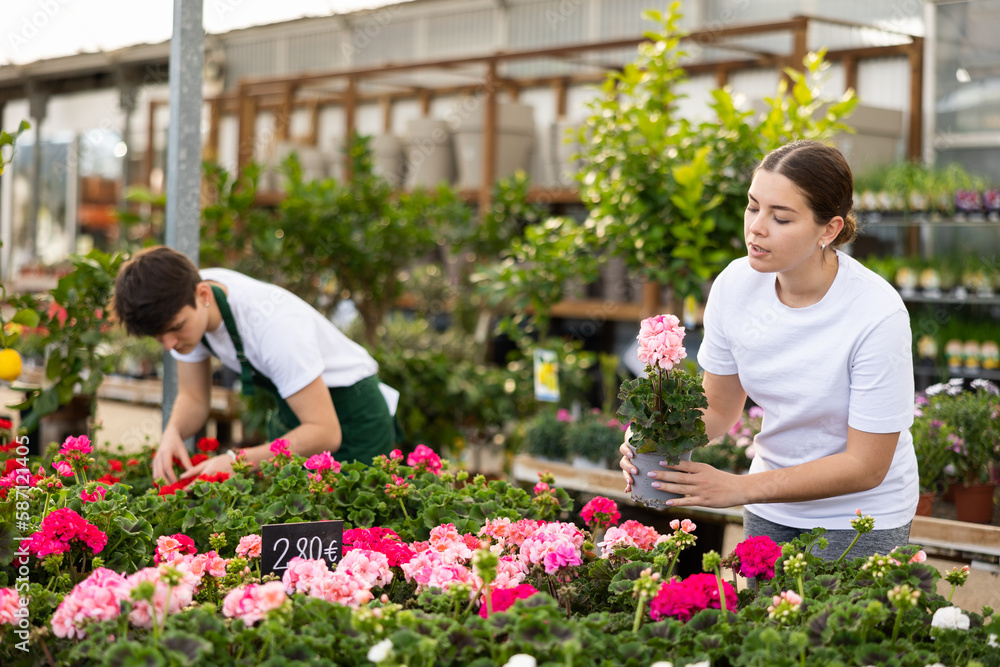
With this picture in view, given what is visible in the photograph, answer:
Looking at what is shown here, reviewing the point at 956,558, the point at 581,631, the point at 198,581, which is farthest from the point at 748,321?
the point at 956,558

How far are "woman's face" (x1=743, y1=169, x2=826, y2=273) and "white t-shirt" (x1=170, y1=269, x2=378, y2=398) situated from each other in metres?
1.01

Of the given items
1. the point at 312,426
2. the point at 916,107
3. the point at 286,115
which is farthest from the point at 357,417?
the point at 286,115

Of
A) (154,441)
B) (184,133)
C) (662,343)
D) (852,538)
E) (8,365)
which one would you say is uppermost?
(184,133)

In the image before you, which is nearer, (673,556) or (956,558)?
(673,556)

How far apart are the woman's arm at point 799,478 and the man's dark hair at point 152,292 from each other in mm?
1069

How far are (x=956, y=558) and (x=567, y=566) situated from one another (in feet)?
5.17

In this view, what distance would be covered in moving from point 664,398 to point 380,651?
0.62 meters

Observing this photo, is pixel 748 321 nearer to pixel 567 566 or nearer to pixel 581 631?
pixel 567 566

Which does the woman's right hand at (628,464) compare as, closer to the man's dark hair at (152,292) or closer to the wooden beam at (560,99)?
the man's dark hair at (152,292)

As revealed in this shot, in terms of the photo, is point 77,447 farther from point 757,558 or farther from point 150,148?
point 150,148

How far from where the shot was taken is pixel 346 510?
69.2 inches

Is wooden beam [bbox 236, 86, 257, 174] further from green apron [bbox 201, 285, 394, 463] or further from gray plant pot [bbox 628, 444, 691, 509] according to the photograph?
gray plant pot [bbox 628, 444, 691, 509]

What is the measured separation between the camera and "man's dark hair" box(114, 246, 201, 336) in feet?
6.22

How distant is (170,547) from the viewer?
1385 millimetres
